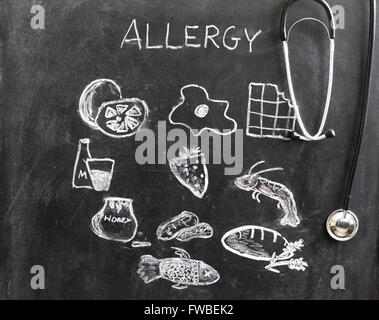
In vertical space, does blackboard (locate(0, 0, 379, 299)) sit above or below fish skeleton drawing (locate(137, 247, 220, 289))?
above

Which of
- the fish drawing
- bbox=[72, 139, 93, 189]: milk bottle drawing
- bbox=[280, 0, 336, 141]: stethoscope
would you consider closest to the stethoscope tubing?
bbox=[280, 0, 336, 141]: stethoscope

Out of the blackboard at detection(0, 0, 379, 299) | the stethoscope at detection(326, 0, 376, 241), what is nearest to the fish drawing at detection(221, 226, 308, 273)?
the blackboard at detection(0, 0, 379, 299)

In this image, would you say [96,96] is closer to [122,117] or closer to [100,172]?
[122,117]

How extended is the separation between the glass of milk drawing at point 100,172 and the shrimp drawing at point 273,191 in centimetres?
43

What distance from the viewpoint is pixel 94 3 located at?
5.57ft

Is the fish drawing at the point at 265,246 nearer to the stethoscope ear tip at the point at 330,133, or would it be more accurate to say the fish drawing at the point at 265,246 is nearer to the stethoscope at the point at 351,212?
the stethoscope at the point at 351,212

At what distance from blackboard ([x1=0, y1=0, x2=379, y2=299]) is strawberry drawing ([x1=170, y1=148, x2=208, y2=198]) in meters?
0.02

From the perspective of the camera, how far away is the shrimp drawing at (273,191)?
172 cm

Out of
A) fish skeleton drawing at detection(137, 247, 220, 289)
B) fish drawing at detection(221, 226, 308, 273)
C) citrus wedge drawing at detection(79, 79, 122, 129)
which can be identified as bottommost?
fish skeleton drawing at detection(137, 247, 220, 289)

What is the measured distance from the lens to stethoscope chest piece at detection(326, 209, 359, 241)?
1705 millimetres

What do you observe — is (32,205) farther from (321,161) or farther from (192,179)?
(321,161)

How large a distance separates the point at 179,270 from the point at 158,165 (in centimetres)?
37

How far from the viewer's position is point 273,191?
172cm

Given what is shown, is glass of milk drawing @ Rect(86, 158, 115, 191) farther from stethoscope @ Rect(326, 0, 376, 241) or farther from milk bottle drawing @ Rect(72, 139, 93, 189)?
stethoscope @ Rect(326, 0, 376, 241)
